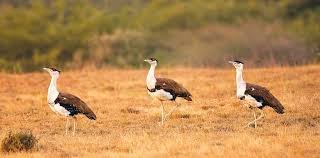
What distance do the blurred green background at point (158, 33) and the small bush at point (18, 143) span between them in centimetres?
1509

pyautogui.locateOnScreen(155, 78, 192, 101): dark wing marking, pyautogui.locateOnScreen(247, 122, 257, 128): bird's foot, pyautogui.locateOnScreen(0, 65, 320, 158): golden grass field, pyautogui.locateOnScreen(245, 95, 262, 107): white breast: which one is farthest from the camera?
pyautogui.locateOnScreen(155, 78, 192, 101): dark wing marking

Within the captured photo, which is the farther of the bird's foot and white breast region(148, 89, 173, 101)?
white breast region(148, 89, 173, 101)

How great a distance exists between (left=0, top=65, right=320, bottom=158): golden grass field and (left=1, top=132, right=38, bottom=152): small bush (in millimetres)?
164

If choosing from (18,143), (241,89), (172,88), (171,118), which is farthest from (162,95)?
(18,143)

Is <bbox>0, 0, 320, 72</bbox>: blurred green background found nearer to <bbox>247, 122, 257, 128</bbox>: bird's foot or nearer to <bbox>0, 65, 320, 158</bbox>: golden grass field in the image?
<bbox>0, 65, 320, 158</bbox>: golden grass field

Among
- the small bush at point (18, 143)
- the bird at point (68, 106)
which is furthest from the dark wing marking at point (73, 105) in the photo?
the small bush at point (18, 143)

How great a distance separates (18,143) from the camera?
1245 centimetres

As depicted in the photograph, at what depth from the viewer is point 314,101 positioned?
57.6 feet

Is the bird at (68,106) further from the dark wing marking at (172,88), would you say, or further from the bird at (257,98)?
the bird at (257,98)

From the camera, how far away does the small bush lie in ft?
40.9

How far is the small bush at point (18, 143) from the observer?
40.9 feet

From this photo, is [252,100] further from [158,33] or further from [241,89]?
[158,33]

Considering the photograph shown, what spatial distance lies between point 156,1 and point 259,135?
2649cm

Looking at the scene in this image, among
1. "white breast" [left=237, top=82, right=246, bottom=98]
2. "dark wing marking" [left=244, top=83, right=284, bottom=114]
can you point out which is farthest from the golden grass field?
"white breast" [left=237, top=82, right=246, bottom=98]
